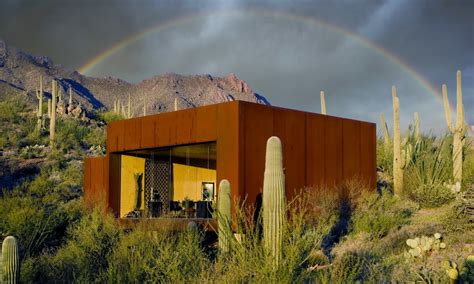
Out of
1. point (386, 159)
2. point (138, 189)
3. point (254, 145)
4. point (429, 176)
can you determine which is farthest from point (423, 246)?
point (386, 159)

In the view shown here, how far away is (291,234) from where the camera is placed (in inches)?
357

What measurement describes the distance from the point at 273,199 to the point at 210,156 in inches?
370

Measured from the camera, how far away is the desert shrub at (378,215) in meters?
14.2

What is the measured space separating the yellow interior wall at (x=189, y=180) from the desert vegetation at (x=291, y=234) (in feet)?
8.82

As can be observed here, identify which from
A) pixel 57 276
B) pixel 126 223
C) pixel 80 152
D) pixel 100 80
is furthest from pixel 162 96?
pixel 57 276

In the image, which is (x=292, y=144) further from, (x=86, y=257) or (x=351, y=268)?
(x=86, y=257)

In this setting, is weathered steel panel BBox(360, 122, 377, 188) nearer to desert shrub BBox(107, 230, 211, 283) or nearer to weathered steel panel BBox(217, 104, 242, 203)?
weathered steel panel BBox(217, 104, 242, 203)

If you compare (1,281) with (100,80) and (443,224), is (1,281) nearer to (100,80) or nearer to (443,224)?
(443,224)

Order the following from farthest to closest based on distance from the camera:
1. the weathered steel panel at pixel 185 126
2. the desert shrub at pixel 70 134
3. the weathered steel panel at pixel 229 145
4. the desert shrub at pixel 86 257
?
the desert shrub at pixel 70 134
the weathered steel panel at pixel 185 126
the weathered steel panel at pixel 229 145
the desert shrub at pixel 86 257

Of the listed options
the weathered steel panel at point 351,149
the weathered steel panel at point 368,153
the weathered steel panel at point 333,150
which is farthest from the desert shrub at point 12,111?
the weathered steel panel at point 333,150

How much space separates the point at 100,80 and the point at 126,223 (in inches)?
2276

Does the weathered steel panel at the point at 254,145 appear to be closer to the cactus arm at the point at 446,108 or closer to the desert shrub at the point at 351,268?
the desert shrub at the point at 351,268

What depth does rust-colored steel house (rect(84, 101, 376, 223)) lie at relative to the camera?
14.2 meters

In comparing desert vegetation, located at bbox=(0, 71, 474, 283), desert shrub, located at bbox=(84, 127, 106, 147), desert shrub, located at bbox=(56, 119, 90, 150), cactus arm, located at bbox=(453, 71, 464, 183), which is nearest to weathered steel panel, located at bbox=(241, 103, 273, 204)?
desert vegetation, located at bbox=(0, 71, 474, 283)
